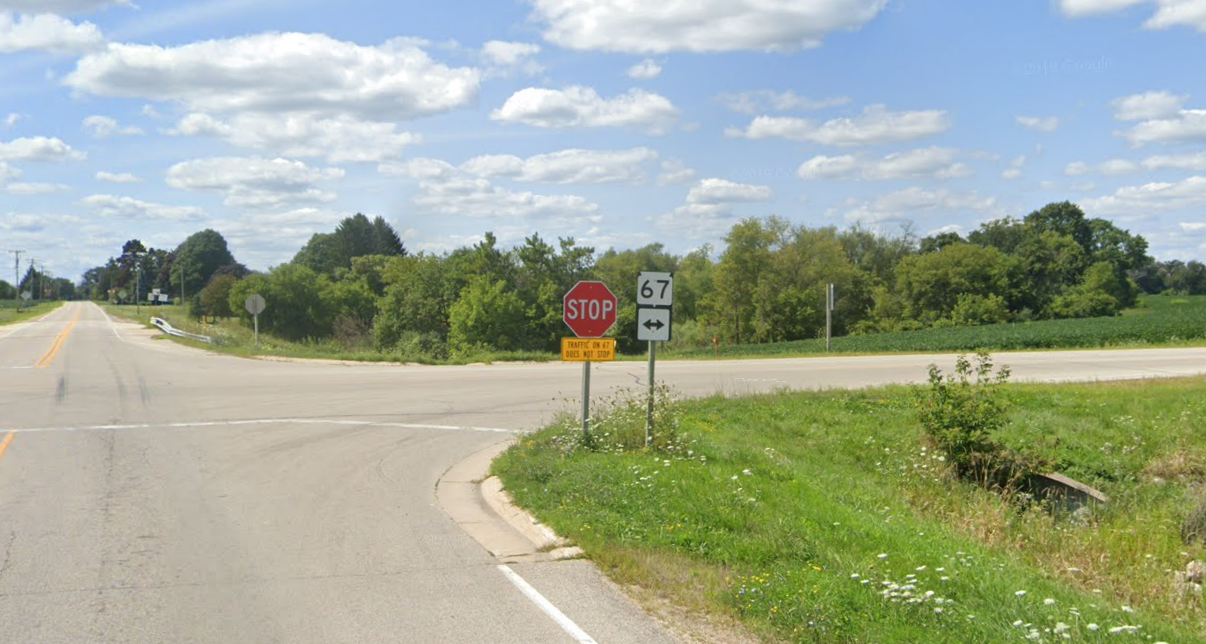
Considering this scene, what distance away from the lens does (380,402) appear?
20.3 metres

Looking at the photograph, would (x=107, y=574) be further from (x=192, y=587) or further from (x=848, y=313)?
→ (x=848, y=313)

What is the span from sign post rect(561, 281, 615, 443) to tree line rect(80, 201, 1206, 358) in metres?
47.7

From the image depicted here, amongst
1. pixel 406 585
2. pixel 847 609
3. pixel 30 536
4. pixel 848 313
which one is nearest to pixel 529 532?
pixel 406 585

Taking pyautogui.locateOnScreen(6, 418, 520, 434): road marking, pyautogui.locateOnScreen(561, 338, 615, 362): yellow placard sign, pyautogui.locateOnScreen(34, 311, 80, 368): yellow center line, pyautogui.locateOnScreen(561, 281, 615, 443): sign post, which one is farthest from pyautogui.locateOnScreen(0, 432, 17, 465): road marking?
pyautogui.locateOnScreen(34, 311, 80, 368): yellow center line

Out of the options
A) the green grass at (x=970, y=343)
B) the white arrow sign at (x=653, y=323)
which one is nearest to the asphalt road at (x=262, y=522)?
the white arrow sign at (x=653, y=323)

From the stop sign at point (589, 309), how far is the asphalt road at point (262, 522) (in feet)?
8.88

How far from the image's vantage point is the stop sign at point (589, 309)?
41.3 feet

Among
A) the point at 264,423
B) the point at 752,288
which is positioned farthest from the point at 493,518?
the point at 752,288

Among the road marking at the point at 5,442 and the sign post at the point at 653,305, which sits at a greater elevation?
the sign post at the point at 653,305

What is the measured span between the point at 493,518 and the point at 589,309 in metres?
3.71

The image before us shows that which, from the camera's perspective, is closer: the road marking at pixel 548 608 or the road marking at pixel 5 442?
the road marking at pixel 548 608

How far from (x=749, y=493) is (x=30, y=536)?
6.84 meters

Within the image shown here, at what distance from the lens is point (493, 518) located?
9898 mm

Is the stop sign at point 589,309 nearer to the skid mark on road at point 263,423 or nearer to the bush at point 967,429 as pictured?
the skid mark on road at point 263,423
